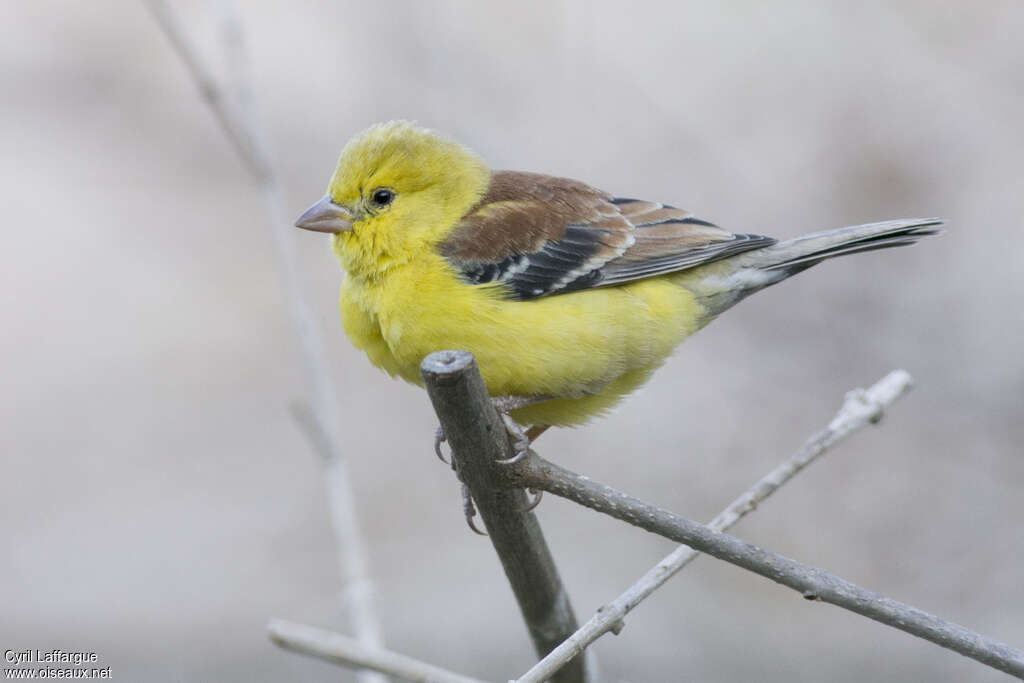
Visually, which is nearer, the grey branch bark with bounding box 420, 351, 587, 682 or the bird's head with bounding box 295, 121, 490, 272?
the grey branch bark with bounding box 420, 351, 587, 682

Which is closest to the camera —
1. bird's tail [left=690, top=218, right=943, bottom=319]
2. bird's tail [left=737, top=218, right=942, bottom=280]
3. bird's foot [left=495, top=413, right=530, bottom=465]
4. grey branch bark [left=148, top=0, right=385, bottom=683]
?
bird's foot [left=495, top=413, right=530, bottom=465]

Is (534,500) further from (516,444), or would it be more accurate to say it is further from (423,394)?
(423,394)

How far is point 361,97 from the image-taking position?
344 inches

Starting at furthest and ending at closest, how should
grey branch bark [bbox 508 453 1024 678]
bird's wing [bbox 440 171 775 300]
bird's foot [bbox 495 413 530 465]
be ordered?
bird's wing [bbox 440 171 775 300]
bird's foot [bbox 495 413 530 465]
grey branch bark [bbox 508 453 1024 678]

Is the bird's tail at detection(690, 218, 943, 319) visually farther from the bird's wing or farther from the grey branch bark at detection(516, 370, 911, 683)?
the grey branch bark at detection(516, 370, 911, 683)

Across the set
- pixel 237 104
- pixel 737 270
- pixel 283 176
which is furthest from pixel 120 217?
pixel 737 270

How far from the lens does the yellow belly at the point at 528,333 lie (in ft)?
12.8

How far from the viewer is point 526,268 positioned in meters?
4.18

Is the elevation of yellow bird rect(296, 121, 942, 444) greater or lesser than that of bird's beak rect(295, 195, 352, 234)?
lesser

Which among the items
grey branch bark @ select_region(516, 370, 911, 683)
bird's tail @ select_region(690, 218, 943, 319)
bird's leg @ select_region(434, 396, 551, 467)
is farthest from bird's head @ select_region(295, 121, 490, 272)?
grey branch bark @ select_region(516, 370, 911, 683)

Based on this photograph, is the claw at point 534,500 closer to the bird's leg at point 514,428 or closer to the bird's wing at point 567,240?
the bird's leg at point 514,428

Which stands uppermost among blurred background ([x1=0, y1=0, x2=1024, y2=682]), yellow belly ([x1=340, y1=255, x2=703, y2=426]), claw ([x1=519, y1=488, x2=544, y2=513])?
blurred background ([x1=0, y1=0, x2=1024, y2=682])

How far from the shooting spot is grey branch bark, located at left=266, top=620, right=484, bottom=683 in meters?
3.08

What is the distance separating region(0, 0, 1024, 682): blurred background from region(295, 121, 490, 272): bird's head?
1.87 metres
